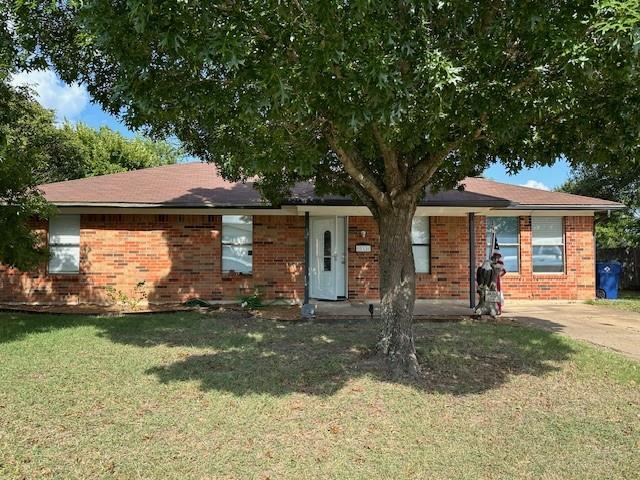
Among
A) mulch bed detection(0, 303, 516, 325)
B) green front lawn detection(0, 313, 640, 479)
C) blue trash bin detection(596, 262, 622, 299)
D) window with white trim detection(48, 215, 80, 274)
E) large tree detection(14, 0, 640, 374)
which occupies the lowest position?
green front lawn detection(0, 313, 640, 479)

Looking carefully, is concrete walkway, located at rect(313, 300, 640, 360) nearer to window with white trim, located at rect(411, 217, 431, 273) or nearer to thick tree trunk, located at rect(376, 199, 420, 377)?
window with white trim, located at rect(411, 217, 431, 273)

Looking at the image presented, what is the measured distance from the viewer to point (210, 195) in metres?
12.5

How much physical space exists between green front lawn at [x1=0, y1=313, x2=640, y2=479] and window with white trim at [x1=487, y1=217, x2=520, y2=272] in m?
5.73

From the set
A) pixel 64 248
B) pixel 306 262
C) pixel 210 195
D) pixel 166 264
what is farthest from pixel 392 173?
pixel 64 248

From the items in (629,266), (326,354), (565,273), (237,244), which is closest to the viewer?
(326,354)

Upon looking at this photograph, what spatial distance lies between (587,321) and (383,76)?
860cm

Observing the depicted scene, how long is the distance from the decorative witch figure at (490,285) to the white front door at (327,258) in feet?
12.4

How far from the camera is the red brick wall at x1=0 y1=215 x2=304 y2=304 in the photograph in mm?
12227

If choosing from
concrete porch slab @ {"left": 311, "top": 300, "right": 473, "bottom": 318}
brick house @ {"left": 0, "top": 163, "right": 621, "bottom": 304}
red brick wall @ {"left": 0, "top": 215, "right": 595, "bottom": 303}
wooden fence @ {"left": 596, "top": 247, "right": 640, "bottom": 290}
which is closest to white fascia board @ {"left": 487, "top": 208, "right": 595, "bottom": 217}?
brick house @ {"left": 0, "top": 163, "right": 621, "bottom": 304}

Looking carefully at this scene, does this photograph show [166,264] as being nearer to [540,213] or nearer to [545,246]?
[540,213]

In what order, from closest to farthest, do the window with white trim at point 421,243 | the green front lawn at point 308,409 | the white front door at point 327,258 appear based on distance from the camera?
1. the green front lawn at point 308,409
2. the white front door at point 327,258
3. the window with white trim at point 421,243

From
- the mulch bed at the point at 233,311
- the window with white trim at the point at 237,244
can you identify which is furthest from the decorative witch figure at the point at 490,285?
the window with white trim at the point at 237,244

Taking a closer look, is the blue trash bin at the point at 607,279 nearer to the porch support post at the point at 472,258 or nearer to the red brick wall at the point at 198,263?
the red brick wall at the point at 198,263

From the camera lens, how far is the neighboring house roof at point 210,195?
38.0ft
